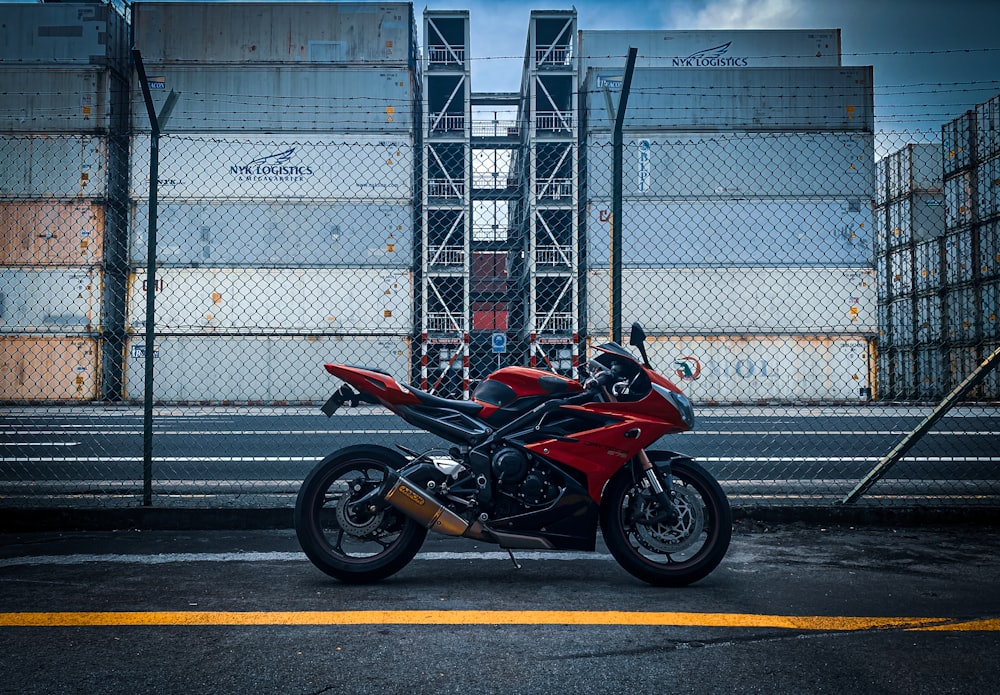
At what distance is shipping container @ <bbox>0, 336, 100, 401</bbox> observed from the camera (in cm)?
2108

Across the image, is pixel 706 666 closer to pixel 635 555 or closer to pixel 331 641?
pixel 635 555

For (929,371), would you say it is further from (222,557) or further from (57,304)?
(57,304)

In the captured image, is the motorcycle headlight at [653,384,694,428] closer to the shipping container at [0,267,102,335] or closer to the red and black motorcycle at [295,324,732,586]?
the red and black motorcycle at [295,324,732,586]

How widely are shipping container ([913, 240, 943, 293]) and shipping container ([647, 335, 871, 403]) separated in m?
4.02

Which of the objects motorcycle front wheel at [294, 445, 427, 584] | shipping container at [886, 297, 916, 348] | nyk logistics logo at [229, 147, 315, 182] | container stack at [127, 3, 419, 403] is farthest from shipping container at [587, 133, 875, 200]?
motorcycle front wheel at [294, 445, 427, 584]

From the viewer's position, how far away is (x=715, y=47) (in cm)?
2803

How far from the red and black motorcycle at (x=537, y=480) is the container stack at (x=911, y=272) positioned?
23872 mm

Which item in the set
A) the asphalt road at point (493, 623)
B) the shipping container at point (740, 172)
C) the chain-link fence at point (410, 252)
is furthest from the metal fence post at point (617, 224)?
the shipping container at point (740, 172)

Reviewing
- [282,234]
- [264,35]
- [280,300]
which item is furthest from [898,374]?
[264,35]

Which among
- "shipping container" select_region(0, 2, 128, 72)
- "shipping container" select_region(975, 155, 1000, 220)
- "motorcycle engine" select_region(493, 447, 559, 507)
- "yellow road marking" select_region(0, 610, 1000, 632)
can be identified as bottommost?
"yellow road marking" select_region(0, 610, 1000, 632)

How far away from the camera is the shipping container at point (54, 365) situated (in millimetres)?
21078

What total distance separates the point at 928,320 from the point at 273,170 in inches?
876

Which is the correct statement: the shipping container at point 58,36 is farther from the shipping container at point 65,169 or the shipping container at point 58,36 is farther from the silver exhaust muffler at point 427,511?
the silver exhaust muffler at point 427,511

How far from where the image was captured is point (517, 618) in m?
2.67
